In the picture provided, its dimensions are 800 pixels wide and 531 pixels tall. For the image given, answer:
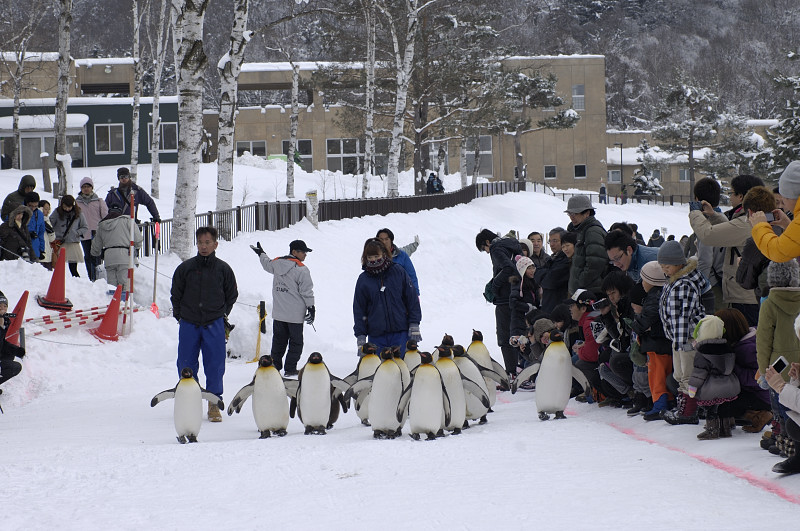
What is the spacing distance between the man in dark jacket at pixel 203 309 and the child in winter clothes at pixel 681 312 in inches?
160

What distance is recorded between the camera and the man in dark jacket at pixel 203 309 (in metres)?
9.12

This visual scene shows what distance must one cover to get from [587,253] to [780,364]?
3934mm

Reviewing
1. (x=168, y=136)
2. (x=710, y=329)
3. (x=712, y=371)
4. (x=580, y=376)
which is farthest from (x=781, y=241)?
(x=168, y=136)

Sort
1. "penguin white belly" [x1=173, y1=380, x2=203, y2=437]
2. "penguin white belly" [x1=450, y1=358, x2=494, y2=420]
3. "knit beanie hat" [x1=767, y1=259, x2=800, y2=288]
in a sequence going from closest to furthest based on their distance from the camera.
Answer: "knit beanie hat" [x1=767, y1=259, x2=800, y2=288]
"penguin white belly" [x1=173, y1=380, x2=203, y2=437]
"penguin white belly" [x1=450, y1=358, x2=494, y2=420]

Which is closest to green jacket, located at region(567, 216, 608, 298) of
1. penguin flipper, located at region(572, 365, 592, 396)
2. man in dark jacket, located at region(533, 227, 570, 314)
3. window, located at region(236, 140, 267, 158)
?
man in dark jacket, located at region(533, 227, 570, 314)

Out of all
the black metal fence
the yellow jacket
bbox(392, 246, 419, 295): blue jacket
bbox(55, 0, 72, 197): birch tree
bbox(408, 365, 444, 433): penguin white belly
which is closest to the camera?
the yellow jacket

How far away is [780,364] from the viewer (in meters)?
5.41

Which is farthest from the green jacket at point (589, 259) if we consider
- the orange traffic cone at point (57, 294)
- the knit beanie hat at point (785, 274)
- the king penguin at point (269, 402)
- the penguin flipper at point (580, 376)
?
the orange traffic cone at point (57, 294)

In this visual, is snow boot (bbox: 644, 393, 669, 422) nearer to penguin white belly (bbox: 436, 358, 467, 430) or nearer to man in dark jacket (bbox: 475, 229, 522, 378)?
penguin white belly (bbox: 436, 358, 467, 430)

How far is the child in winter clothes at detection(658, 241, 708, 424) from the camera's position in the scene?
6953mm

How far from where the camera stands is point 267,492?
561 cm

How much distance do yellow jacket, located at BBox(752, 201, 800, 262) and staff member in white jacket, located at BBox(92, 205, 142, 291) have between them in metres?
10.5

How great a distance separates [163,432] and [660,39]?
4495 inches

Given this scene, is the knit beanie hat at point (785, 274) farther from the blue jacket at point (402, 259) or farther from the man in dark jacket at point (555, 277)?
the blue jacket at point (402, 259)
